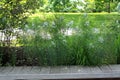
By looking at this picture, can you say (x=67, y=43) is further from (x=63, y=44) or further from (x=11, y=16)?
(x=11, y=16)

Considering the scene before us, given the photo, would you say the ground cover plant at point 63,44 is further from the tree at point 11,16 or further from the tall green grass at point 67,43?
the tree at point 11,16

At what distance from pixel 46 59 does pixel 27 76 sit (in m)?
0.73

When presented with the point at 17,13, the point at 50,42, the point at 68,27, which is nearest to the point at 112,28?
the point at 68,27

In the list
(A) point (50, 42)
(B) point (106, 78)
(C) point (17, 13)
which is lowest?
(B) point (106, 78)

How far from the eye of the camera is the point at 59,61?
16.4ft

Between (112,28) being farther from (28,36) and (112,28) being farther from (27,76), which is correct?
(27,76)

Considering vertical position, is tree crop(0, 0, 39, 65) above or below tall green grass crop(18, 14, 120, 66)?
above

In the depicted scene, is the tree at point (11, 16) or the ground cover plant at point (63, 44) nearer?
the ground cover plant at point (63, 44)

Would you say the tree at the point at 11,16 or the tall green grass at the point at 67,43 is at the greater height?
the tree at the point at 11,16

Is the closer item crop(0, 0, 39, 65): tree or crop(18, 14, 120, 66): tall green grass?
crop(18, 14, 120, 66): tall green grass

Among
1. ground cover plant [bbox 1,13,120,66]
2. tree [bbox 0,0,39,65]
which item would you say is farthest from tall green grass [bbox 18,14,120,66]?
tree [bbox 0,0,39,65]

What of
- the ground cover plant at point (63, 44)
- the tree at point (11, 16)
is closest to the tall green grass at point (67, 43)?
the ground cover plant at point (63, 44)

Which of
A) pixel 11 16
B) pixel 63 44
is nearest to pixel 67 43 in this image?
pixel 63 44

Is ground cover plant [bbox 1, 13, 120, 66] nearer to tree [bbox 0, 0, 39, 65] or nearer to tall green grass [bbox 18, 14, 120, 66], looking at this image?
tall green grass [bbox 18, 14, 120, 66]
